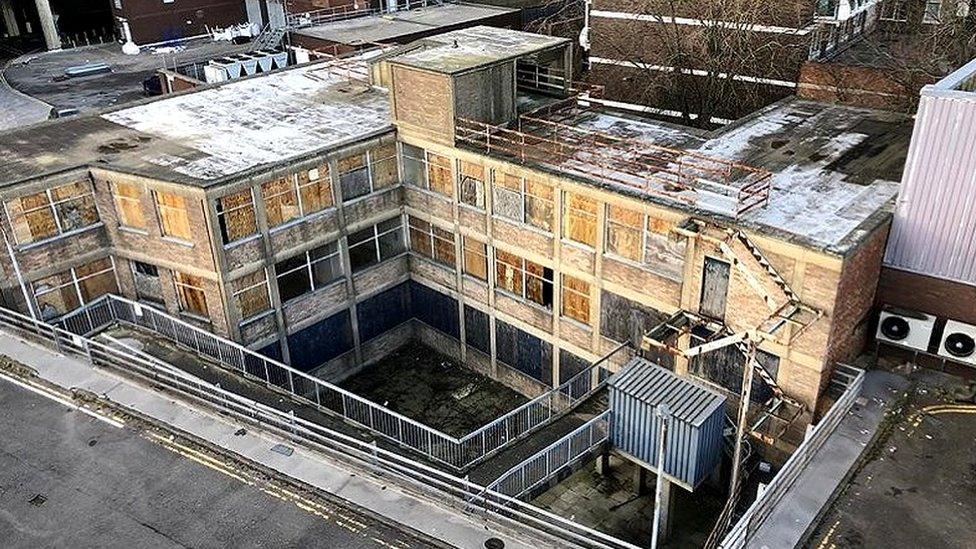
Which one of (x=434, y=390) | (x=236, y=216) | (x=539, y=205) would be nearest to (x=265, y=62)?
(x=236, y=216)

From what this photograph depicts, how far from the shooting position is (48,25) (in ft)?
212

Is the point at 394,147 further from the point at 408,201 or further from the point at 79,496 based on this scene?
the point at 79,496

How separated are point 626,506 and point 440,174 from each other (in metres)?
12.7

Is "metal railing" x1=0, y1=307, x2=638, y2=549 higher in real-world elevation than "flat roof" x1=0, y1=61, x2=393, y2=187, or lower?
lower

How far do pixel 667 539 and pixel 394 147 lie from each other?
626 inches

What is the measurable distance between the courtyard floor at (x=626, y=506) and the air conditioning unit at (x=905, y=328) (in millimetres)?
6483

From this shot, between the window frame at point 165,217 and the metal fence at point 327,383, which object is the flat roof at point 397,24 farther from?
the metal fence at point 327,383

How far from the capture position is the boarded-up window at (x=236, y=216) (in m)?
24.9

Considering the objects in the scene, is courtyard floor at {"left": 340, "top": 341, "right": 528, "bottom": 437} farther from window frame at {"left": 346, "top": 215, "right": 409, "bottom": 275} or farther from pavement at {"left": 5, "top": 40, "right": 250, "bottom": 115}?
pavement at {"left": 5, "top": 40, "right": 250, "bottom": 115}

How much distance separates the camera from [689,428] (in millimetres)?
19875

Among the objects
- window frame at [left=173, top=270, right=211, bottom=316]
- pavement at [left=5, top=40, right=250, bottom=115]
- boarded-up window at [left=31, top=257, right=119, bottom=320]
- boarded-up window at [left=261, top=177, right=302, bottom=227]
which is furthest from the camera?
pavement at [left=5, top=40, right=250, bottom=115]

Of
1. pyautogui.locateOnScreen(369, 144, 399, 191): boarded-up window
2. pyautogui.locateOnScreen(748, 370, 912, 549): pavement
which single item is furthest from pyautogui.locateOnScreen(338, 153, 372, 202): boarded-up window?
pyautogui.locateOnScreen(748, 370, 912, 549): pavement

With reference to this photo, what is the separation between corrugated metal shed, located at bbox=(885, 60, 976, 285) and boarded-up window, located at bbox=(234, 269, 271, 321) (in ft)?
62.1

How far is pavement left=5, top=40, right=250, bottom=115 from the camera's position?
47.4 m
